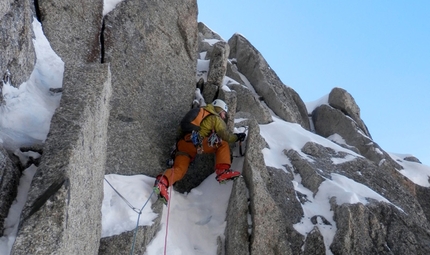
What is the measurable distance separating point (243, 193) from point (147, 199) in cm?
210

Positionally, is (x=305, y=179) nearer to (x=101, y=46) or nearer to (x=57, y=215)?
(x=101, y=46)

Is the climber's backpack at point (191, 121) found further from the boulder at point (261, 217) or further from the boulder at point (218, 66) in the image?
the boulder at point (218, 66)

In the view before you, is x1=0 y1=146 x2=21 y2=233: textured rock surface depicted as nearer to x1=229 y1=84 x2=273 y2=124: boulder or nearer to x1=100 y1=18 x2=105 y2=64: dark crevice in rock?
x1=100 y1=18 x2=105 y2=64: dark crevice in rock

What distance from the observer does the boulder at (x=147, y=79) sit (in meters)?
9.29

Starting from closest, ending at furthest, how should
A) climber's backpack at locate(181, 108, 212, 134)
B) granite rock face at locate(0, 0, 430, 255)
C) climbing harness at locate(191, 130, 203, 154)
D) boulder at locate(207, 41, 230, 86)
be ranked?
granite rock face at locate(0, 0, 430, 255), climbing harness at locate(191, 130, 203, 154), climber's backpack at locate(181, 108, 212, 134), boulder at locate(207, 41, 230, 86)

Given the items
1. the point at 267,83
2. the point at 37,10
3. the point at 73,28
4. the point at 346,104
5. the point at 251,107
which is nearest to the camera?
the point at 37,10

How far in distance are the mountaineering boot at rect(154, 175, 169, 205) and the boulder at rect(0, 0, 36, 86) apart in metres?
3.33

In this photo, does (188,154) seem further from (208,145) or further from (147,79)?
(147,79)

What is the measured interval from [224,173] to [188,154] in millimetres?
1069

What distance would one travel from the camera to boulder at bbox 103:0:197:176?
929 centimetres

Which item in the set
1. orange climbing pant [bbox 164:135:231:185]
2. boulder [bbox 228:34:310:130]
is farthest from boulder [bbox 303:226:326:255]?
boulder [bbox 228:34:310:130]

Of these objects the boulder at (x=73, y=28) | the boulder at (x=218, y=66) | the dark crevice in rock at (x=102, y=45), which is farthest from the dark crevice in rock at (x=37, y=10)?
the boulder at (x=218, y=66)

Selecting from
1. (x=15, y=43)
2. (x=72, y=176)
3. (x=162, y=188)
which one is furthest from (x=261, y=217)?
(x=15, y=43)

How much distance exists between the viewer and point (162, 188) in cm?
833
